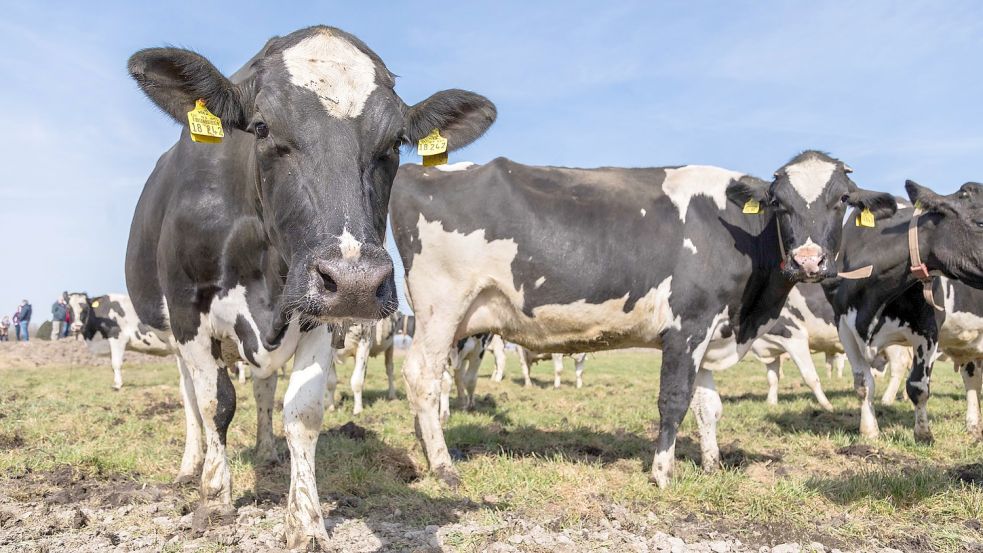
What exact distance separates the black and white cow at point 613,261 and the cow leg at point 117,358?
35.3ft

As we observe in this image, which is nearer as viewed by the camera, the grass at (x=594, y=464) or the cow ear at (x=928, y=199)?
the grass at (x=594, y=464)

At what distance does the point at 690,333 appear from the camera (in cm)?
652

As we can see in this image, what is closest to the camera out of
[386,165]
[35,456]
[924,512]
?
[386,165]

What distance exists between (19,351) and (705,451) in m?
24.7

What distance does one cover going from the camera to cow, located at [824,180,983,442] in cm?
750

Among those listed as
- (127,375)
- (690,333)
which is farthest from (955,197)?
(127,375)

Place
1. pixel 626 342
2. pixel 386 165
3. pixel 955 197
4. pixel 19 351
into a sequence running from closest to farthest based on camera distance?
1. pixel 386 165
2. pixel 626 342
3. pixel 955 197
4. pixel 19 351

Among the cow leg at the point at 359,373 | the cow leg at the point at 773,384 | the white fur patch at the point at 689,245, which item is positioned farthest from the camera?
the cow leg at the point at 773,384

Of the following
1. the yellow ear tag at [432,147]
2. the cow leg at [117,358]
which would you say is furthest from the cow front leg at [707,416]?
the cow leg at [117,358]

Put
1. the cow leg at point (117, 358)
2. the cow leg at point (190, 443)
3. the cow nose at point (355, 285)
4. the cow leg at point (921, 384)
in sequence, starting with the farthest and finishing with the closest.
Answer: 1. the cow leg at point (117, 358)
2. the cow leg at point (921, 384)
3. the cow leg at point (190, 443)
4. the cow nose at point (355, 285)

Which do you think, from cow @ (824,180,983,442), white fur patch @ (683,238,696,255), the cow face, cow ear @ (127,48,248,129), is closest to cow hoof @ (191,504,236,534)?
the cow face

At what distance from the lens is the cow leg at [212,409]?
4.58 meters

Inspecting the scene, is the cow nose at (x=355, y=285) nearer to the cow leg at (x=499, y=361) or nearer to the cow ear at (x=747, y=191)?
the cow ear at (x=747, y=191)

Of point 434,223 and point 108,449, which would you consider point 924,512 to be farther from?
point 108,449
